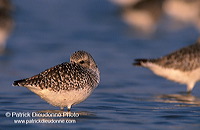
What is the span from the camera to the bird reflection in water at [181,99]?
39.8 ft

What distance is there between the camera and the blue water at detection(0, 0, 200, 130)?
1042 centimetres

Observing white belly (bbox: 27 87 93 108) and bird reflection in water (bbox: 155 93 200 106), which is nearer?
white belly (bbox: 27 87 93 108)

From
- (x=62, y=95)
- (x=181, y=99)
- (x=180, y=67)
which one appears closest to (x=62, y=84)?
(x=62, y=95)

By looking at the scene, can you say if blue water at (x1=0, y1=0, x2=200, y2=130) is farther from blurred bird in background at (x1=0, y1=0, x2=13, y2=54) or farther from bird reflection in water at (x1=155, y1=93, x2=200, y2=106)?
blurred bird in background at (x1=0, y1=0, x2=13, y2=54)

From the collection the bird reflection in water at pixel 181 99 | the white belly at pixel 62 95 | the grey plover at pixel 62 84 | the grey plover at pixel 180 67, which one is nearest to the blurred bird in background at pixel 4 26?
the grey plover at pixel 180 67

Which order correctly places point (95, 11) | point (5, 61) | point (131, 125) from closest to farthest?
1. point (131, 125)
2. point (5, 61)
3. point (95, 11)

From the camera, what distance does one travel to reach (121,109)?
442 inches

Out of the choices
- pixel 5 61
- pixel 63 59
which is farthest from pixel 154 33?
pixel 5 61

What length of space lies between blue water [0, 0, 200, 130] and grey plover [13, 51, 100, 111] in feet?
1.47

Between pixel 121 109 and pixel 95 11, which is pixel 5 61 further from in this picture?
pixel 95 11

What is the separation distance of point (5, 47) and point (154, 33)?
6514mm

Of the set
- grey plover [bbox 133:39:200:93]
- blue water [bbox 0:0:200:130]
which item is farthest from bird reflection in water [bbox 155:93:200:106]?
grey plover [bbox 133:39:200:93]

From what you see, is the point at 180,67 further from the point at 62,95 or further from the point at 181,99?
the point at 62,95

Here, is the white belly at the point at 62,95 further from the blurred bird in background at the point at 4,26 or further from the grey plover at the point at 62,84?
the blurred bird in background at the point at 4,26
